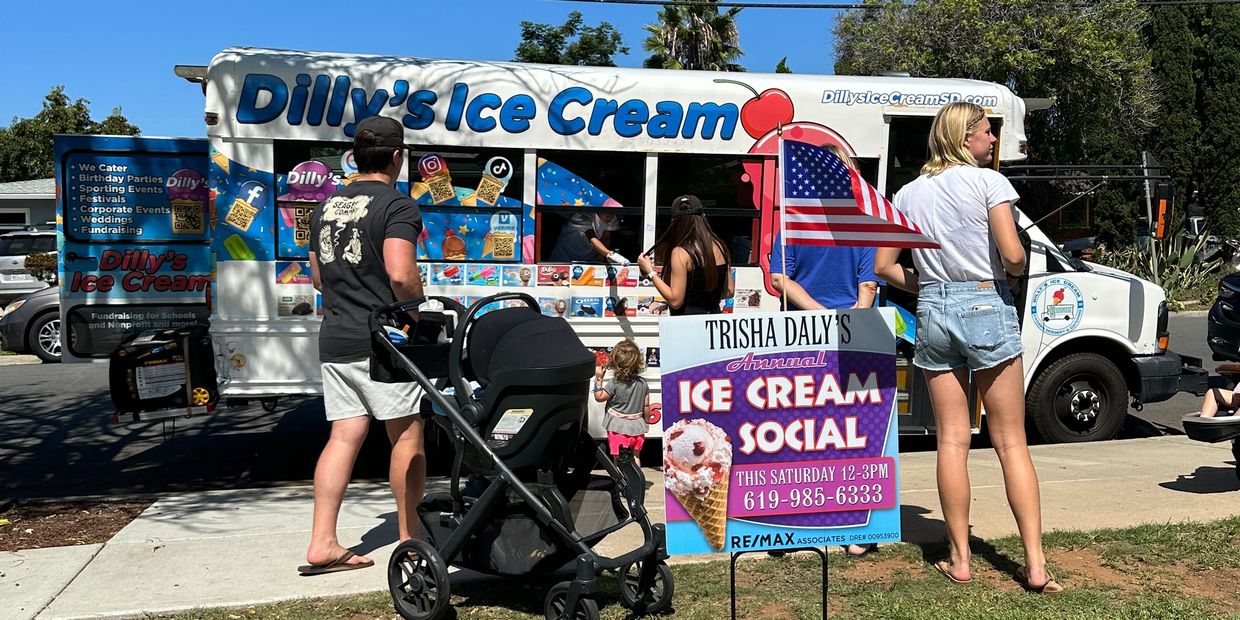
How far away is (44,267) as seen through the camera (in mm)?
17438

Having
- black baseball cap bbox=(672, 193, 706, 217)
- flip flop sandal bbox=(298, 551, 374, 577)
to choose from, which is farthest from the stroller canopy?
black baseball cap bbox=(672, 193, 706, 217)

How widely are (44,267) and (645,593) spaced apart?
1675cm

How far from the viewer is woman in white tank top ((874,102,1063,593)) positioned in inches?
164

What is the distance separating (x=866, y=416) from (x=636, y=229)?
3.65 metres

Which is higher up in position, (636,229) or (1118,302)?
(636,229)

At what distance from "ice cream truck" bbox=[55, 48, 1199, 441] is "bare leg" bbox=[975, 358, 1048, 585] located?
10.6 feet

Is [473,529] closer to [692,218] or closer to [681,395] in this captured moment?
[681,395]

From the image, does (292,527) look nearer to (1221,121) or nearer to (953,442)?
(953,442)

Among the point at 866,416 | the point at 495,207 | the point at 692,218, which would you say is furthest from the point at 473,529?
the point at 495,207

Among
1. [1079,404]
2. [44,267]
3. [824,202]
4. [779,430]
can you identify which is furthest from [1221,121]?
[779,430]

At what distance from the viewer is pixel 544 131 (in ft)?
23.3

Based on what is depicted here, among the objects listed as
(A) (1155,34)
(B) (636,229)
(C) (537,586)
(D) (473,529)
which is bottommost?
(C) (537,586)

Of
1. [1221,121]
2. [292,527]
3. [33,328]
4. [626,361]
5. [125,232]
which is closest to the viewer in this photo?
[292,527]

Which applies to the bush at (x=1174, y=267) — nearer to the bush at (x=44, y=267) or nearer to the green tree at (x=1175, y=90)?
the green tree at (x=1175, y=90)
